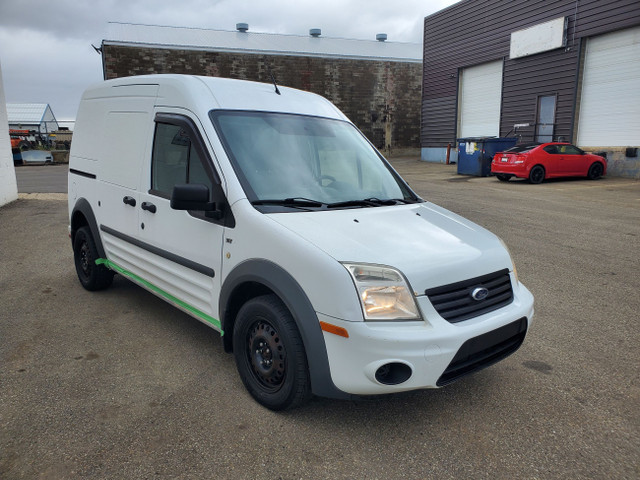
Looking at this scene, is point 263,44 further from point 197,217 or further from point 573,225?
point 197,217

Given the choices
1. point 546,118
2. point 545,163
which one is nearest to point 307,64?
point 546,118

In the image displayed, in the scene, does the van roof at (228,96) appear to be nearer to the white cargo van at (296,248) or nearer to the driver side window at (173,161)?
the white cargo van at (296,248)

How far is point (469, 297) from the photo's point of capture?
2738 mm

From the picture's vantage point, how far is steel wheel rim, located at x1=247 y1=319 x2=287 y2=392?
9.32 feet

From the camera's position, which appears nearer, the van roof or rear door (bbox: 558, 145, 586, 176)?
the van roof

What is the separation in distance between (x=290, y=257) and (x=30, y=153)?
107 feet

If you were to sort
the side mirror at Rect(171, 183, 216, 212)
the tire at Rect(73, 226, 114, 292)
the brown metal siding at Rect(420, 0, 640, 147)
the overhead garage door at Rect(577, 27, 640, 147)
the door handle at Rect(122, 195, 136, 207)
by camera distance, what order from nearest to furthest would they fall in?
the side mirror at Rect(171, 183, 216, 212) < the door handle at Rect(122, 195, 136, 207) < the tire at Rect(73, 226, 114, 292) < the overhead garage door at Rect(577, 27, 640, 147) < the brown metal siding at Rect(420, 0, 640, 147)

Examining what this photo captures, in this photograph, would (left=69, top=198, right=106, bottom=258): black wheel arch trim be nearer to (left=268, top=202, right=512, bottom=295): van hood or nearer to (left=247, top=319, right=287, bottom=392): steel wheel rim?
(left=247, top=319, right=287, bottom=392): steel wheel rim

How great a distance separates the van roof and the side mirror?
0.70 meters

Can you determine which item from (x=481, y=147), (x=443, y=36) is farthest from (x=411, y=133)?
(x=481, y=147)

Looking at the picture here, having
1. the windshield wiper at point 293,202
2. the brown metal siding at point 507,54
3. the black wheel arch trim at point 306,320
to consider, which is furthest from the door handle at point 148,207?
the brown metal siding at point 507,54

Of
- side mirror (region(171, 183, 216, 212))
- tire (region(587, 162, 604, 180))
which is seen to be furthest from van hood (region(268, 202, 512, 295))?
tire (region(587, 162, 604, 180))

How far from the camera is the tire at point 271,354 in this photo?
→ 8.84 ft

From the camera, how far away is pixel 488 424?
284 cm
